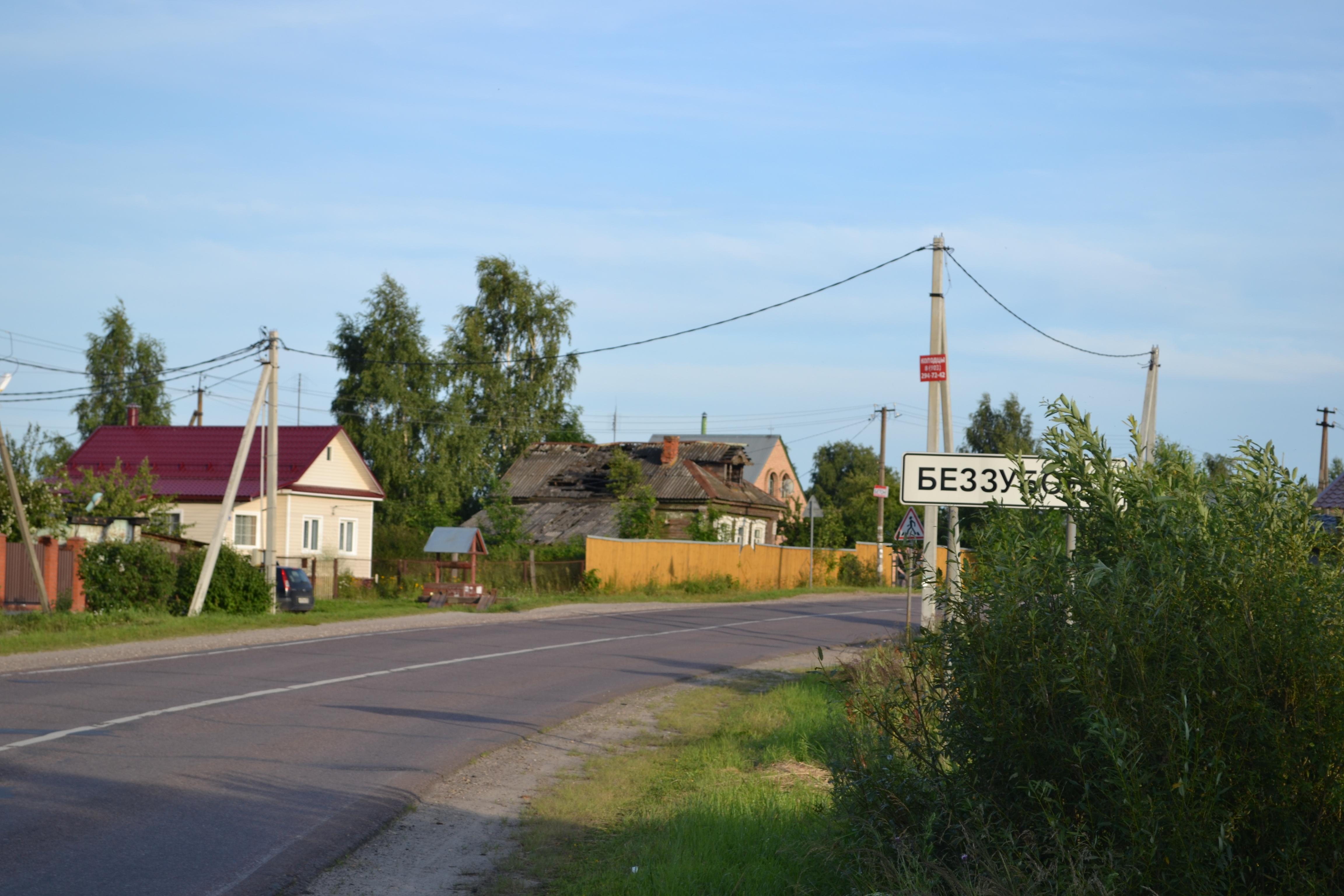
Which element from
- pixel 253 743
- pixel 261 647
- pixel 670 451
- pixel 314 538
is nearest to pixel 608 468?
pixel 670 451

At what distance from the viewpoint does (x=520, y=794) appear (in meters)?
8.38

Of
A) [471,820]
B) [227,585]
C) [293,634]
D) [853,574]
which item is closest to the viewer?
[471,820]

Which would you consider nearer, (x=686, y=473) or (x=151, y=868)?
(x=151, y=868)

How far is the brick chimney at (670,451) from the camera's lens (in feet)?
180

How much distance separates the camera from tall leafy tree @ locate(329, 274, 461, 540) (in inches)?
2093

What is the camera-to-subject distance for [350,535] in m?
42.8

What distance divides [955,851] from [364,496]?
40768 millimetres

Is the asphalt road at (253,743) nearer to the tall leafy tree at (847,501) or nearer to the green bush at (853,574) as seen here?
the tall leafy tree at (847,501)

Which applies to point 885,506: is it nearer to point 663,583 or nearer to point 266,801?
point 663,583

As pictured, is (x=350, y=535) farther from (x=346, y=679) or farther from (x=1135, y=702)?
(x=1135, y=702)

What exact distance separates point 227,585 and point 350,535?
1860cm

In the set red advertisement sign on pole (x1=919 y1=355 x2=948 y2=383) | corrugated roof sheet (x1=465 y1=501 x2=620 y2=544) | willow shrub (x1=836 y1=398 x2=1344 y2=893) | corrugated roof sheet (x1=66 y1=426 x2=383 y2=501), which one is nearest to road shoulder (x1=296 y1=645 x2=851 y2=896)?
willow shrub (x1=836 y1=398 x2=1344 y2=893)

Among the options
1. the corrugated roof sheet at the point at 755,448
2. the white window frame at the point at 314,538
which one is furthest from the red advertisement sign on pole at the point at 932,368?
the corrugated roof sheet at the point at 755,448

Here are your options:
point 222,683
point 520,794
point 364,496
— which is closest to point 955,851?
point 520,794
